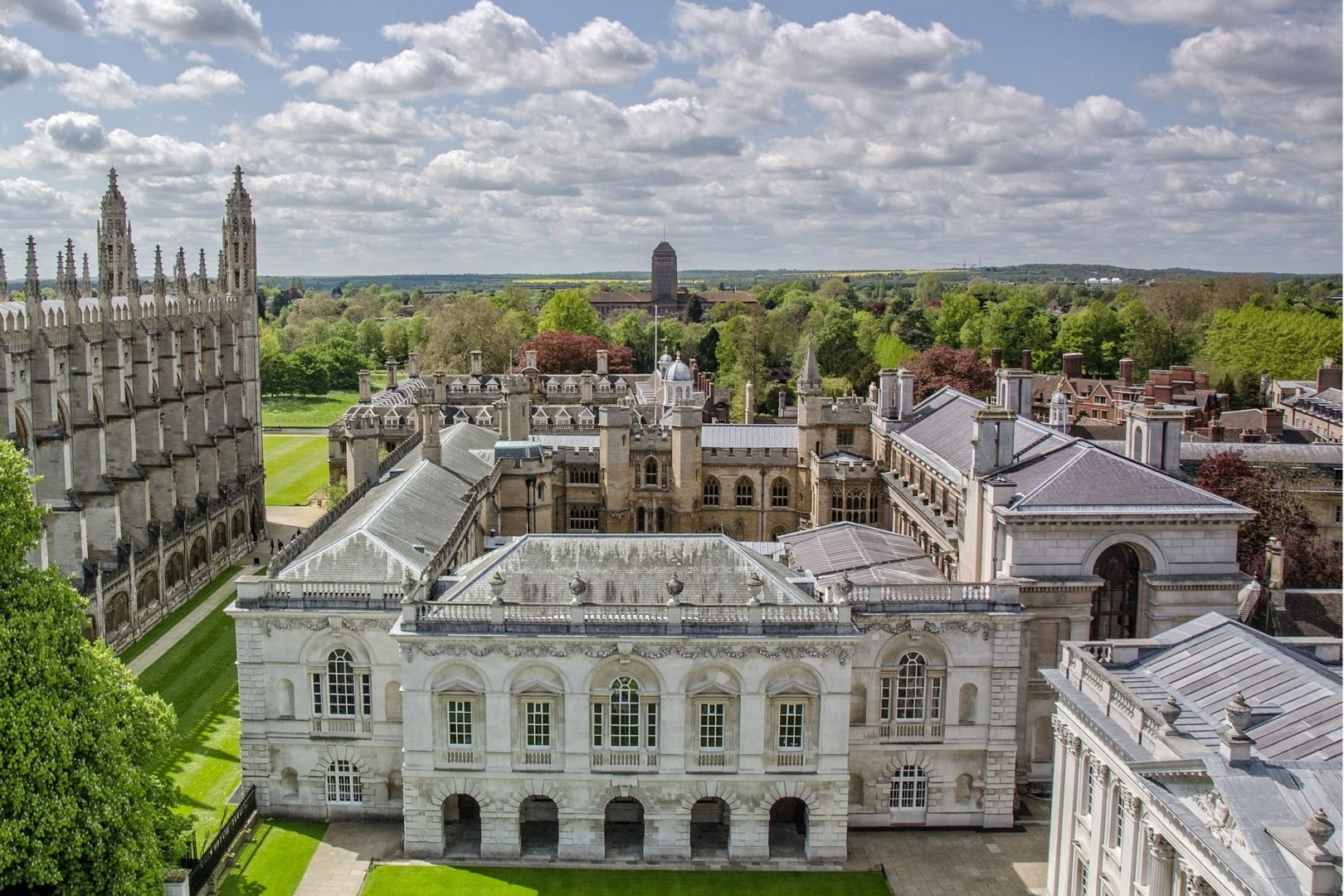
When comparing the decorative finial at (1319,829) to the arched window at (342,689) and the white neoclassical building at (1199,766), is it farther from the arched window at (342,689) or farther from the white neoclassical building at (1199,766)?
the arched window at (342,689)

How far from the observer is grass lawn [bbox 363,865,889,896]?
3350 centimetres

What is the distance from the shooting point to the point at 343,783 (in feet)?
123

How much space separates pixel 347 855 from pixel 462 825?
363 centimetres

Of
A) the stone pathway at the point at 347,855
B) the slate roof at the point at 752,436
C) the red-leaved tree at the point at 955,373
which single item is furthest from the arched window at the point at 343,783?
the red-leaved tree at the point at 955,373

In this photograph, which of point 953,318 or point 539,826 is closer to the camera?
point 539,826

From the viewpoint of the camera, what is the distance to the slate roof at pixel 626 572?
35656 millimetres

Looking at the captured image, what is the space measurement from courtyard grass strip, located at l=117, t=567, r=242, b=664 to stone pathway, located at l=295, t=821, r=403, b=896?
2086 cm

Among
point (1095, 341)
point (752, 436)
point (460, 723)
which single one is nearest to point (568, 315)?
point (1095, 341)

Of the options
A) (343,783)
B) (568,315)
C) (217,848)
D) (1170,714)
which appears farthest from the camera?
(568,315)

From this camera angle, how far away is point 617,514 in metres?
61.0

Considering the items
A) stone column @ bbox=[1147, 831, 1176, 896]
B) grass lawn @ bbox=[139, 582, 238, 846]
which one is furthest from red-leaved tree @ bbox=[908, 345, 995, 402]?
stone column @ bbox=[1147, 831, 1176, 896]

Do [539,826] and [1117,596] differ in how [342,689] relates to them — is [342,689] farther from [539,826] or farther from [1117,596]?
[1117,596]

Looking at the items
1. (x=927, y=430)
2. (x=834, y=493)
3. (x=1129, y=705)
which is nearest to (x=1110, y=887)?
(x=1129, y=705)

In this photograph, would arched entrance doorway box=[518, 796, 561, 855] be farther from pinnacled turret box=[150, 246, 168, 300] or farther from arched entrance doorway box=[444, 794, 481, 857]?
pinnacled turret box=[150, 246, 168, 300]
